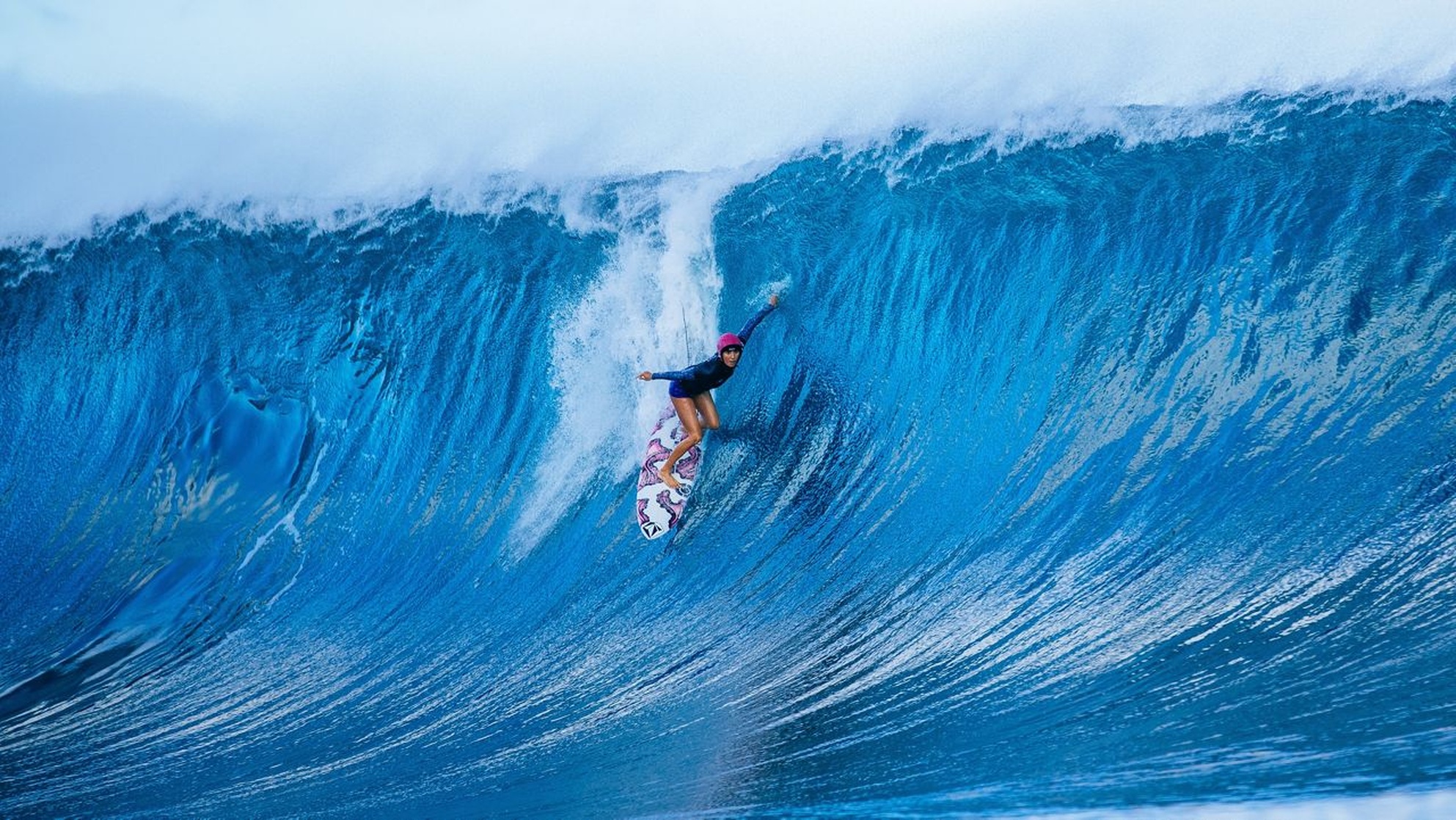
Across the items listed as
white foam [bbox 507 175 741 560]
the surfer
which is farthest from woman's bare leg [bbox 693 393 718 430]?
white foam [bbox 507 175 741 560]

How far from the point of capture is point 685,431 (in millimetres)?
6445

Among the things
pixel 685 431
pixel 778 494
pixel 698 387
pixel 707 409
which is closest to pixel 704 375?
pixel 698 387

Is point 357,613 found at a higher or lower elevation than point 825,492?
higher

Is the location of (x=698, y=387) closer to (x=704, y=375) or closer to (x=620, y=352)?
(x=704, y=375)

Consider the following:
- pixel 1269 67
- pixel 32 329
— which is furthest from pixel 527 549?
pixel 1269 67

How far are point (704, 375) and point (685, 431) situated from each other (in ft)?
1.51

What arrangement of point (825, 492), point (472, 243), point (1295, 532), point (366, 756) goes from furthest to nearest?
point (472, 243) < point (825, 492) < point (366, 756) < point (1295, 532)

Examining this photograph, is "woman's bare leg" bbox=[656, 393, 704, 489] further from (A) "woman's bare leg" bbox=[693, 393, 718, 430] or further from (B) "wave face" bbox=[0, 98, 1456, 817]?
(B) "wave face" bbox=[0, 98, 1456, 817]

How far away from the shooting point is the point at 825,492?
6.41 meters

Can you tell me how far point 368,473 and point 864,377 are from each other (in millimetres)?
3464

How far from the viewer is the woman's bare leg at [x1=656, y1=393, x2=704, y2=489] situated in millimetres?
6293

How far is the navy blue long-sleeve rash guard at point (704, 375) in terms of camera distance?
610 cm

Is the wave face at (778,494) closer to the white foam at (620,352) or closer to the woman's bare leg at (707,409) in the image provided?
the white foam at (620,352)

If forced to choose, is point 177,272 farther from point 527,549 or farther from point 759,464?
point 759,464
